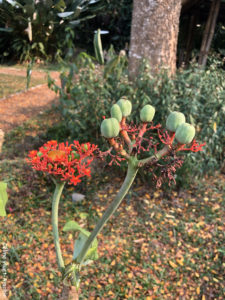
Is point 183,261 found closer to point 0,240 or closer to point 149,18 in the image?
point 0,240

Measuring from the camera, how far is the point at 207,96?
107 inches

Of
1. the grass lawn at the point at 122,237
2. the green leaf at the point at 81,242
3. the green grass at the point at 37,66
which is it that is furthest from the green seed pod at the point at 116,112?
the grass lawn at the point at 122,237

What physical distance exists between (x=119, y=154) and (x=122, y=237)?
6.09 ft

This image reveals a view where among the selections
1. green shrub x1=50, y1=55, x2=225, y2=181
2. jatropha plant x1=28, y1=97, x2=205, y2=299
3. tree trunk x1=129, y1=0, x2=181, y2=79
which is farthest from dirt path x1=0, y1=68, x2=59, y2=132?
tree trunk x1=129, y1=0, x2=181, y2=79

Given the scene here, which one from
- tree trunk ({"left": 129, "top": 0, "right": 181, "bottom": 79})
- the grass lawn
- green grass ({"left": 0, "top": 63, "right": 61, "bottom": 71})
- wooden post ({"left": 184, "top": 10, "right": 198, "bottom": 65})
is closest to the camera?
green grass ({"left": 0, "top": 63, "right": 61, "bottom": 71})

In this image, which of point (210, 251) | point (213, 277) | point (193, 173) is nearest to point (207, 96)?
point (193, 173)

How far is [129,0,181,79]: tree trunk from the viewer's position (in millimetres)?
2561

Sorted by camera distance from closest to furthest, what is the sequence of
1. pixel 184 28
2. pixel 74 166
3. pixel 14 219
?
1. pixel 74 166
2. pixel 14 219
3. pixel 184 28

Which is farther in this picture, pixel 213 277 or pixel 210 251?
pixel 210 251

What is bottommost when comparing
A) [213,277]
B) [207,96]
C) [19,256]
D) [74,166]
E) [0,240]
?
[213,277]

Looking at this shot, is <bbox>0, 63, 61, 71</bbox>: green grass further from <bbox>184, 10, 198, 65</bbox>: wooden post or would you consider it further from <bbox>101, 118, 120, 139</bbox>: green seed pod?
<bbox>184, 10, 198, 65</bbox>: wooden post

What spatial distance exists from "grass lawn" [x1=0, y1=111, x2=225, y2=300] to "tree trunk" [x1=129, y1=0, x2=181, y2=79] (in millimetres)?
1350

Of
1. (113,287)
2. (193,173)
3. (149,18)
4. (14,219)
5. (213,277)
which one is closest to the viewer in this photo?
(113,287)

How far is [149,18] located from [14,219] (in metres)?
2.34
